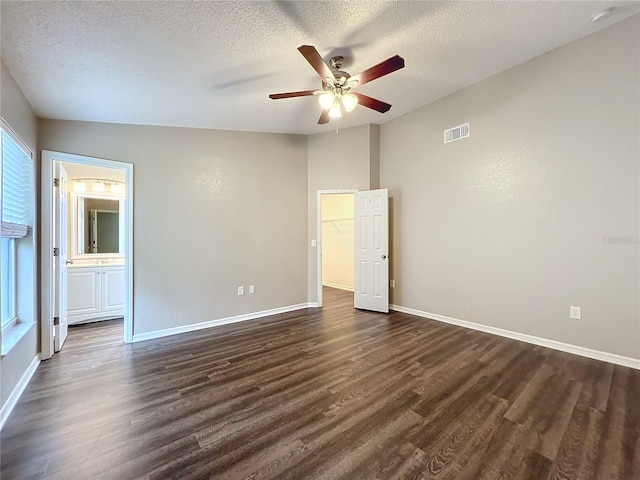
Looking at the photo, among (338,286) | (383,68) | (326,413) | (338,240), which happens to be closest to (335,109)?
(383,68)

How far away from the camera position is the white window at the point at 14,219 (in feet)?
7.36

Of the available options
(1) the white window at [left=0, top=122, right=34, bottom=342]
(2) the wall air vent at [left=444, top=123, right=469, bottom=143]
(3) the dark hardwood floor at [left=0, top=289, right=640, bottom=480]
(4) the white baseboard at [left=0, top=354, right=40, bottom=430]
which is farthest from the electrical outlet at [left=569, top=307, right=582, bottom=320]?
(1) the white window at [left=0, top=122, right=34, bottom=342]

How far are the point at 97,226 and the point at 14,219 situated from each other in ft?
7.79

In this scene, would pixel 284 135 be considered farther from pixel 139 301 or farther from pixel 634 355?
pixel 634 355

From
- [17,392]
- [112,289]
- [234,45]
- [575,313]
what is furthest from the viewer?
[112,289]

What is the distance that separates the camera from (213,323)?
13.2ft

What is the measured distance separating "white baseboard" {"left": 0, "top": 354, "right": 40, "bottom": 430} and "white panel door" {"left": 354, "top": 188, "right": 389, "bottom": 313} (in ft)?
13.2

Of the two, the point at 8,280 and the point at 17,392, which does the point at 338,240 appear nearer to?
the point at 8,280

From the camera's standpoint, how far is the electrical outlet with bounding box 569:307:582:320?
2.92 metres

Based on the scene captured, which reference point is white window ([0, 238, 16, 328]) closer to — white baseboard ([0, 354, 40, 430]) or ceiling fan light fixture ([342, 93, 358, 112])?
white baseboard ([0, 354, 40, 430])

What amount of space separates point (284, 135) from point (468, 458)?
4.51 metres

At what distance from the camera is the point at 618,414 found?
1.95 metres

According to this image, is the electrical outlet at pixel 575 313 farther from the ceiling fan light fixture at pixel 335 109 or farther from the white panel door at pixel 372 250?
the ceiling fan light fixture at pixel 335 109

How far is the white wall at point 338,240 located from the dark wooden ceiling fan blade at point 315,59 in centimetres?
414
